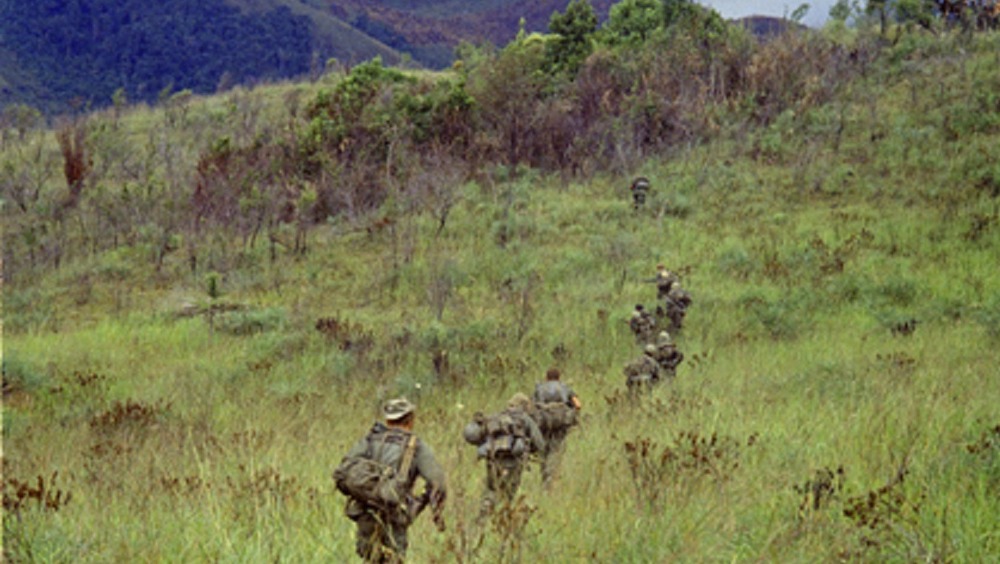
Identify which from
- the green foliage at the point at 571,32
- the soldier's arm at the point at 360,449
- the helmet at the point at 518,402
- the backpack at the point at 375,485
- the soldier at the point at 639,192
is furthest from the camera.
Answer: the green foliage at the point at 571,32

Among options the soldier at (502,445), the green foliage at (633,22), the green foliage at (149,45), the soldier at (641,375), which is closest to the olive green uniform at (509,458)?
the soldier at (502,445)

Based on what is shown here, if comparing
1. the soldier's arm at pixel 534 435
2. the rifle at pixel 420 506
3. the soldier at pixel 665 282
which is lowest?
the soldier at pixel 665 282

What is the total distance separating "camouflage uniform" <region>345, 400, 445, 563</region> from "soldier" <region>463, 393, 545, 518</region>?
968 mm

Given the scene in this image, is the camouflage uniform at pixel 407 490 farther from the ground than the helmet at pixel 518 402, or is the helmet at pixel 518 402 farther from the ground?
the camouflage uniform at pixel 407 490

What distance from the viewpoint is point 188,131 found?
3631cm

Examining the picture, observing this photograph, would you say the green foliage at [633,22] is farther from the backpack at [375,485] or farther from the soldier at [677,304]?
the backpack at [375,485]

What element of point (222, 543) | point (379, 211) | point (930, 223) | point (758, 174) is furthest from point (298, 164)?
point (222, 543)

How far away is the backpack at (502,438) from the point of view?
5.37 m

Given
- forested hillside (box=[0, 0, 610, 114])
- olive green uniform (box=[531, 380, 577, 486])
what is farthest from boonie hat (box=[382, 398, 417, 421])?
forested hillside (box=[0, 0, 610, 114])

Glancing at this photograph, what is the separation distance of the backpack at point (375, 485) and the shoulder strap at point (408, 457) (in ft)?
0.07

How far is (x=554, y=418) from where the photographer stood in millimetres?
6727

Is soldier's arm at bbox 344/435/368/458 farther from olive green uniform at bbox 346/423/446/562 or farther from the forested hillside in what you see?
the forested hillside

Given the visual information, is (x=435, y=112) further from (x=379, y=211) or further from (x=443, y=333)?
(x=443, y=333)

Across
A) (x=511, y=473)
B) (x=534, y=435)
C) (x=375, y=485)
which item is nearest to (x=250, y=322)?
(x=534, y=435)
